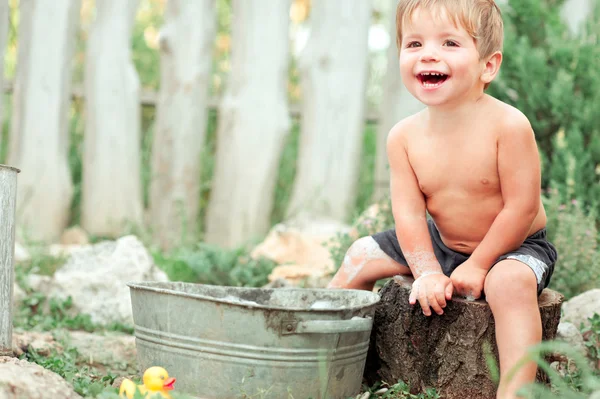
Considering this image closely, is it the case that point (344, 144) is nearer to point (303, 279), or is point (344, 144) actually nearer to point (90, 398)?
point (303, 279)

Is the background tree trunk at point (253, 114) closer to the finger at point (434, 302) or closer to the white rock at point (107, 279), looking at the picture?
the white rock at point (107, 279)

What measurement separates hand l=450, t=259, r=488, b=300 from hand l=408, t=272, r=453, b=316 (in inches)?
1.2

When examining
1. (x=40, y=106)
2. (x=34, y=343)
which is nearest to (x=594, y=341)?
(x=34, y=343)

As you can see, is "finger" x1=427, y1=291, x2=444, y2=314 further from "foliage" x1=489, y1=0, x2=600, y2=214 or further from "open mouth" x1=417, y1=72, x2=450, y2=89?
"foliage" x1=489, y1=0, x2=600, y2=214

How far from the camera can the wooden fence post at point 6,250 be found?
219cm

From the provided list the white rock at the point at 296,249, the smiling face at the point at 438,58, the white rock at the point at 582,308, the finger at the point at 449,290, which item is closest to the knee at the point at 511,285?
the finger at the point at 449,290

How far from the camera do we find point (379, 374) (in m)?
2.39

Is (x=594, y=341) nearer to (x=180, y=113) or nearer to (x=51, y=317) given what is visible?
(x=51, y=317)

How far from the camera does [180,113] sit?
4.48m

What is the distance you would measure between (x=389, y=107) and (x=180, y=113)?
124 cm

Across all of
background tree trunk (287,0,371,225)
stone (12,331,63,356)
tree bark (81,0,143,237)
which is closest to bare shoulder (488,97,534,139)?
stone (12,331,63,356)

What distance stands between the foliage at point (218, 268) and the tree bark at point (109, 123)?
0.70 m

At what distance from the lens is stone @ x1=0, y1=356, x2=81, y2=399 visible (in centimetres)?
167

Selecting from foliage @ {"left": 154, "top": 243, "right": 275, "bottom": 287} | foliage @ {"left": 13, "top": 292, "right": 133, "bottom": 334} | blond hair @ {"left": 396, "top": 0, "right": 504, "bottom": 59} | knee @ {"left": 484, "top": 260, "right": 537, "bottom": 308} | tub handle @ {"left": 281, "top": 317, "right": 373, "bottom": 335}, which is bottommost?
foliage @ {"left": 13, "top": 292, "right": 133, "bottom": 334}
